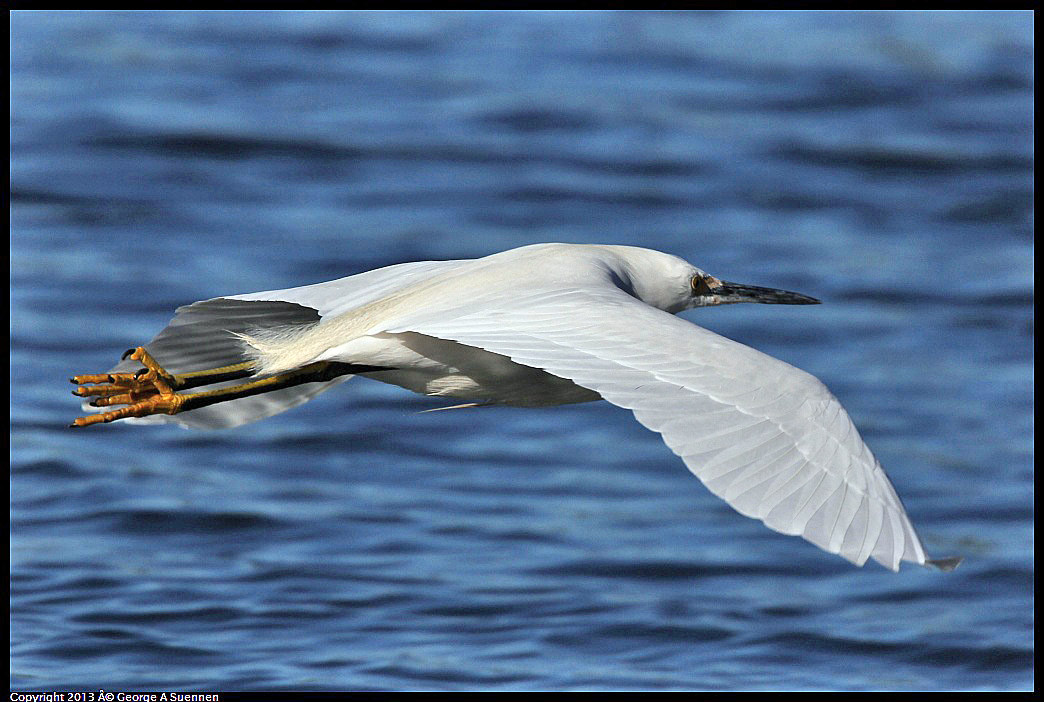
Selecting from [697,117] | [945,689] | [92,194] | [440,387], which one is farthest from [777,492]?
[697,117]

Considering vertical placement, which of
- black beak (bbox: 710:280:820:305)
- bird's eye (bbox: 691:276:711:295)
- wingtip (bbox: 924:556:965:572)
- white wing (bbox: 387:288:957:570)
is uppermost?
bird's eye (bbox: 691:276:711:295)

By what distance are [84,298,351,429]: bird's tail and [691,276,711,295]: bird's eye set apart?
4.09 feet

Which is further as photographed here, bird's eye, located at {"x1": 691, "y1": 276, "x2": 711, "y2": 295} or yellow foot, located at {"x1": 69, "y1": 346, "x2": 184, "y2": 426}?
bird's eye, located at {"x1": 691, "y1": 276, "x2": 711, "y2": 295}

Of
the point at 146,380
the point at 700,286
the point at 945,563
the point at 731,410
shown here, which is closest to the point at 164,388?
the point at 146,380

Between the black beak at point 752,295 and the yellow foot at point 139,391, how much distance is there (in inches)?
73.9

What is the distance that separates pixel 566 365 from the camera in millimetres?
4090

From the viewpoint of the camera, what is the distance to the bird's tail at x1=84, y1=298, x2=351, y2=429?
5402 millimetres

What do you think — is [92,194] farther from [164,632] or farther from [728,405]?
[728,405]

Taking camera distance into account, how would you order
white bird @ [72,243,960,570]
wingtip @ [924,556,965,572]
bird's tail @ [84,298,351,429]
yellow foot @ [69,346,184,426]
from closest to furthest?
wingtip @ [924,556,965,572], white bird @ [72,243,960,570], yellow foot @ [69,346,184,426], bird's tail @ [84,298,351,429]

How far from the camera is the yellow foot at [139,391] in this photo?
5.05 m

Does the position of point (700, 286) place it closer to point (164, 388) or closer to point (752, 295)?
point (752, 295)

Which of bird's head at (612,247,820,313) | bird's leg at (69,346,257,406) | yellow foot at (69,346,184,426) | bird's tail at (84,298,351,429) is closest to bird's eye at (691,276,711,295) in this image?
bird's head at (612,247,820,313)

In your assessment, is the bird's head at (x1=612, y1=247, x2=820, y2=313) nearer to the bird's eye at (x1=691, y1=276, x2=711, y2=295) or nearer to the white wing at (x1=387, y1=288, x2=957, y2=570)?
the bird's eye at (x1=691, y1=276, x2=711, y2=295)

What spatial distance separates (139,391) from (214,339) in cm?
44
